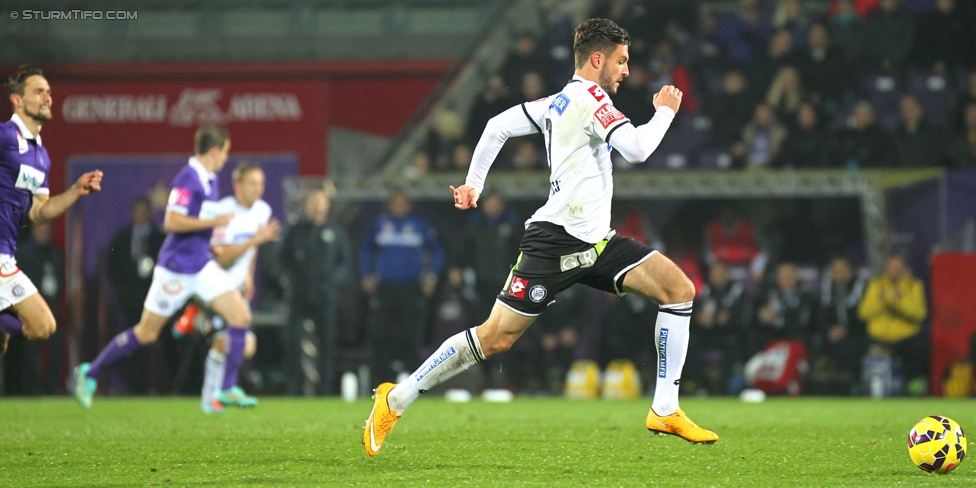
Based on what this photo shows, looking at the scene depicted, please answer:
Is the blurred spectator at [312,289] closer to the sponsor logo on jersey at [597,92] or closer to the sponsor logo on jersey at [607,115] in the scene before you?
the sponsor logo on jersey at [597,92]

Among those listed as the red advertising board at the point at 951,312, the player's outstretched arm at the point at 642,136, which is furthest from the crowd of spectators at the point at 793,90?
the player's outstretched arm at the point at 642,136

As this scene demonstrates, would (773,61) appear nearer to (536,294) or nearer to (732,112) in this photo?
(732,112)

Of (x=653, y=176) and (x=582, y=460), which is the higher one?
(x=653, y=176)

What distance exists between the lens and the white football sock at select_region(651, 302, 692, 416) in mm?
6953

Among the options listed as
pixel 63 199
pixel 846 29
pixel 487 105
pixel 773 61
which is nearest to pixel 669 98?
pixel 63 199

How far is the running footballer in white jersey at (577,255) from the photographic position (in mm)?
6789

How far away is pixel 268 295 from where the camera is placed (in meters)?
17.3

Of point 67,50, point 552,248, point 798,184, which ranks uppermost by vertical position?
point 67,50

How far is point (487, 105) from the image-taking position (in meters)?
17.5

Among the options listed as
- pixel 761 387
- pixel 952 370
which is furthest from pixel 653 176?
pixel 952 370

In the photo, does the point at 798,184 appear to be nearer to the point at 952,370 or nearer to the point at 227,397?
the point at 952,370

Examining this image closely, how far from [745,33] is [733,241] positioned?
3.58m

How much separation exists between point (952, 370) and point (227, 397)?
324 inches

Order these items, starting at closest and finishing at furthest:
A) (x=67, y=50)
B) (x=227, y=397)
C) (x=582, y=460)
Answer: (x=582, y=460), (x=227, y=397), (x=67, y=50)
